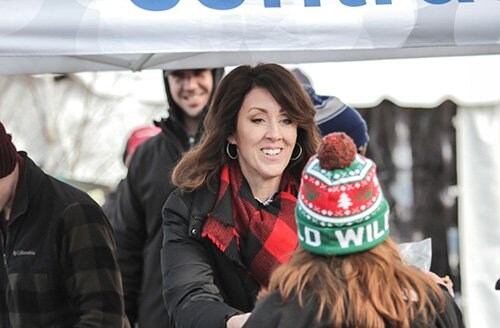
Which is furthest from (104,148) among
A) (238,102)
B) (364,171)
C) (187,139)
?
(364,171)

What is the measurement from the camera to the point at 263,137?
13.4 ft

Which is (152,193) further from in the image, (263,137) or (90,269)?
(263,137)

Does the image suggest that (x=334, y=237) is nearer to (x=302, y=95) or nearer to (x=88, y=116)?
(x=302, y=95)

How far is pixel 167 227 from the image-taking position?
13.3 ft

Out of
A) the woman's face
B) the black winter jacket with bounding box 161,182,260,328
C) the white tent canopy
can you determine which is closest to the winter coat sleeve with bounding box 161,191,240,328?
the black winter jacket with bounding box 161,182,260,328

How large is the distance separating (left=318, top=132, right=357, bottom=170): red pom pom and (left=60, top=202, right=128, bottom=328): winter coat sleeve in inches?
59.5

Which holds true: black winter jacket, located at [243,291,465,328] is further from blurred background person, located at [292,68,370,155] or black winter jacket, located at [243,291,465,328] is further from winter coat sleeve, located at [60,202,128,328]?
blurred background person, located at [292,68,370,155]

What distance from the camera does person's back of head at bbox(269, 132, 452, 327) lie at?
3.01 m

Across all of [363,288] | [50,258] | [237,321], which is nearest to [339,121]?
[50,258]

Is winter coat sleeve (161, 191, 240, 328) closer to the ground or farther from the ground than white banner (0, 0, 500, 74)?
closer to the ground

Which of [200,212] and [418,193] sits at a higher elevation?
[200,212]

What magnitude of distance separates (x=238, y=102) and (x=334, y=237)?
3.96 feet

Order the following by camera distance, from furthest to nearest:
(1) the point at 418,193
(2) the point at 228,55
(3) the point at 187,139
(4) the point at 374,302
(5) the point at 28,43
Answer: (1) the point at 418,193 → (3) the point at 187,139 → (2) the point at 228,55 → (5) the point at 28,43 → (4) the point at 374,302

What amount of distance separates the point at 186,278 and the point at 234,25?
0.90 meters
